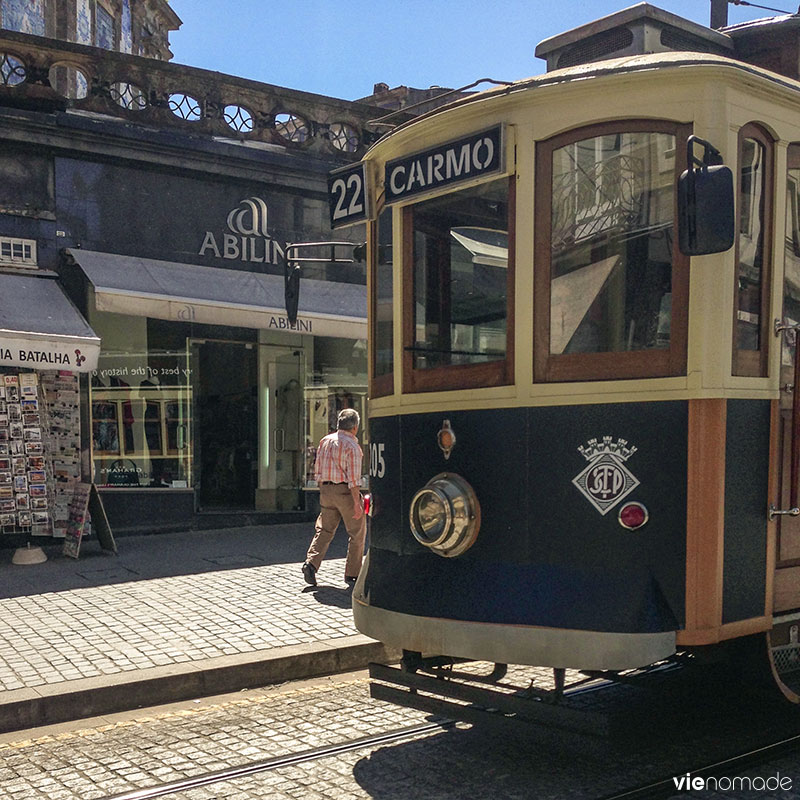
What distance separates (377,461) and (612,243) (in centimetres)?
171

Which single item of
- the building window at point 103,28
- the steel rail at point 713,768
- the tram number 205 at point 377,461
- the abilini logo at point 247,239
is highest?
the building window at point 103,28

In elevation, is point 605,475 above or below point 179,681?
above

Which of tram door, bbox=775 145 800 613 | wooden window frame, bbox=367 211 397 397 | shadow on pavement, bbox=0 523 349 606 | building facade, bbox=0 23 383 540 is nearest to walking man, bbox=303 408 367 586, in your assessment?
shadow on pavement, bbox=0 523 349 606

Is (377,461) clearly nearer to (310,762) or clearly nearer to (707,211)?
(310,762)

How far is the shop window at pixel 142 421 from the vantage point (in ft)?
37.3

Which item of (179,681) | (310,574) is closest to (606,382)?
(179,681)

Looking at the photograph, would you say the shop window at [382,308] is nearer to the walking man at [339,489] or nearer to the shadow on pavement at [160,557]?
the walking man at [339,489]

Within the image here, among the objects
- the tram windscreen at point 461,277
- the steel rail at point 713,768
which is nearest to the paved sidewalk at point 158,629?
the tram windscreen at point 461,277

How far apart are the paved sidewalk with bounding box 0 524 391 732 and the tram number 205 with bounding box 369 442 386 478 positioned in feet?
5.95

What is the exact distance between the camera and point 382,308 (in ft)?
16.9

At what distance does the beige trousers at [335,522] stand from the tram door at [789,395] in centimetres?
433

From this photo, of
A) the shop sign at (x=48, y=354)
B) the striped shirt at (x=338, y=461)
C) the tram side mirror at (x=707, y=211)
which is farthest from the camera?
the shop sign at (x=48, y=354)

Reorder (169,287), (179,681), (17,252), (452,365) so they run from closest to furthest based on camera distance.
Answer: (452,365)
(179,681)
(17,252)
(169,287)

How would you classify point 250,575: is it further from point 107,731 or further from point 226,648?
point 107,731
